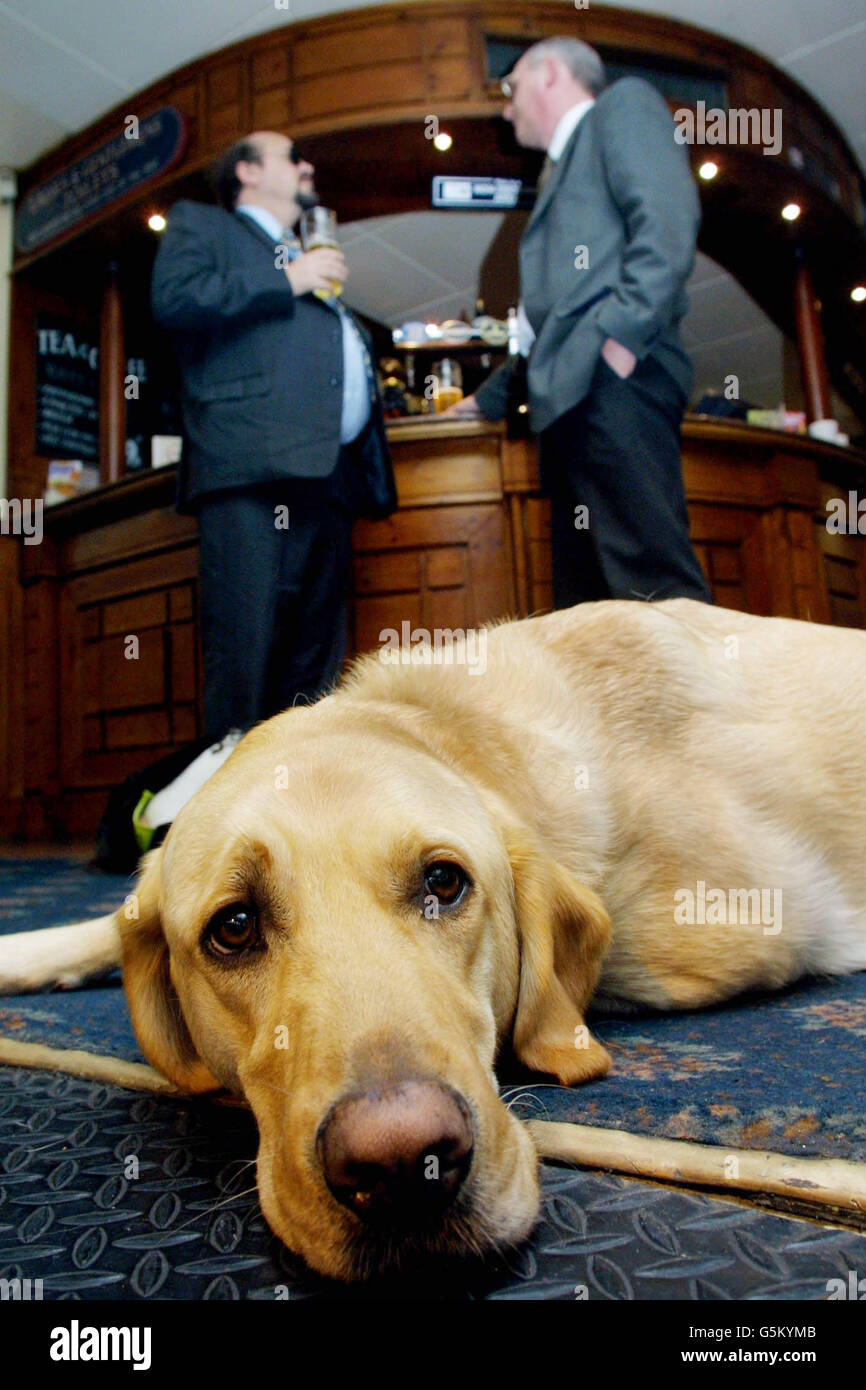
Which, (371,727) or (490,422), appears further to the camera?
(490,422)

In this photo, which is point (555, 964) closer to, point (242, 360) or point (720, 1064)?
point (720, 1064)

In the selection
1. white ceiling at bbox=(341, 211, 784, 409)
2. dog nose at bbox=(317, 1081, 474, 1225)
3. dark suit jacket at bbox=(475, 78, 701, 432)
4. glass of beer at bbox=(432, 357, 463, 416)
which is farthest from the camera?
white ceiling at bbox=(341, 211, 784, 409)

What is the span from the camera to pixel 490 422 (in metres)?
3.96

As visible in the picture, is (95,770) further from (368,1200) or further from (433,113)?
(368,1200)

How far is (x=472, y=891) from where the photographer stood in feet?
3.25

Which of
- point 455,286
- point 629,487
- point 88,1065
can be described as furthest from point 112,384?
point 88,1065

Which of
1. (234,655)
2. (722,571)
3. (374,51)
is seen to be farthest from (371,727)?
(374,51)

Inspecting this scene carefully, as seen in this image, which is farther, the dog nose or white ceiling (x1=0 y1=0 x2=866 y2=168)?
white ceiling (x1=0 y1=0 x2=866 y2=168)

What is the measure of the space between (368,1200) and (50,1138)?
0.54m

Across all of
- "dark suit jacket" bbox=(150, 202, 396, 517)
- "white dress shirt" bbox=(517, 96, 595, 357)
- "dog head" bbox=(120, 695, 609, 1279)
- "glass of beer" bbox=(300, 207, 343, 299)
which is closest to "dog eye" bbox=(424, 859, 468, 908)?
"dog head" bbox=(120, 695, 609, 1279)

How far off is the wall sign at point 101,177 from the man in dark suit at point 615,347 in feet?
12.0

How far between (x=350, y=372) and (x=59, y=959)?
2237 millimetres

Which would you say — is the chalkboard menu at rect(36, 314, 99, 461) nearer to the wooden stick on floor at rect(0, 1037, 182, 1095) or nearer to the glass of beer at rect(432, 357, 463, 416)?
the glass of beer at rect(432, 357, 463, 416)

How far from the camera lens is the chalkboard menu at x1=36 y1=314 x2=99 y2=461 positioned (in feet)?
20.9
